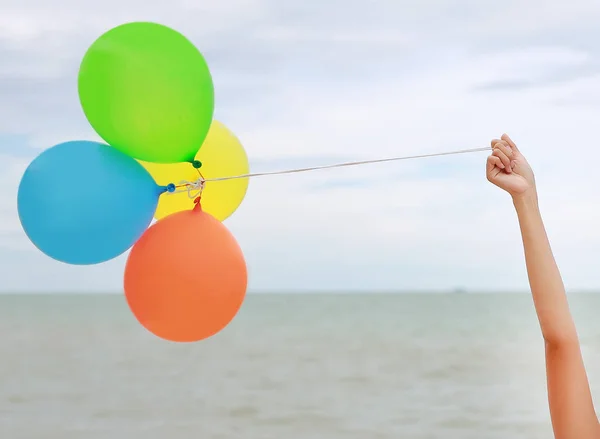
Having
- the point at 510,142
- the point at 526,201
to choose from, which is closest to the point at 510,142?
the point at 510,142

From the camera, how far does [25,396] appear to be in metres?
8.76

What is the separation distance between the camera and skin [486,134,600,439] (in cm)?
121

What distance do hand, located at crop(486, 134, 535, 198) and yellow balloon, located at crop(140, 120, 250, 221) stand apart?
46.5 inches

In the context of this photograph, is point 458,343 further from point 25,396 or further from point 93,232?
point 93,232

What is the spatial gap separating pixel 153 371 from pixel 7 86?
20.1 feet

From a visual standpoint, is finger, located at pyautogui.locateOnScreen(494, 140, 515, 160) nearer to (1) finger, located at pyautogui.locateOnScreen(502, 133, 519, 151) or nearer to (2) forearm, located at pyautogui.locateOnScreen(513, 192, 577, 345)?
(1) finger, located at pyautogui.locateOnScreen(502, 133, 519, 151)

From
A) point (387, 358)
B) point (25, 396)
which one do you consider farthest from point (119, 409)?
point (387, 358)

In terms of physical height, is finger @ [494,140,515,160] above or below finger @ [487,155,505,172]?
above

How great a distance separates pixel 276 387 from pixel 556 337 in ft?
27.2

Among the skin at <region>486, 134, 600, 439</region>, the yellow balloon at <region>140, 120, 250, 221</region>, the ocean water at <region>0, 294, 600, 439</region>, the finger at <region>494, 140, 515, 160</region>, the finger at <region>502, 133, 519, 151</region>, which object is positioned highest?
the ocean water at <region>0, 294, 600, 439</region>

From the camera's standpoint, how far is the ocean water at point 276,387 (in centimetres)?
731

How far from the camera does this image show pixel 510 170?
53.9 inches

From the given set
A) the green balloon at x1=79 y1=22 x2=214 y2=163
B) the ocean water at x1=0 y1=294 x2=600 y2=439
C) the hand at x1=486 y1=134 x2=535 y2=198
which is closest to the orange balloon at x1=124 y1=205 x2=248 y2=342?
the green balloon at x1=79 y1=22 x2=214 y2=163

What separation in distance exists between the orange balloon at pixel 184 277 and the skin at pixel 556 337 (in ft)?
2.95
